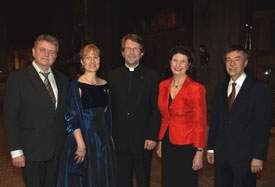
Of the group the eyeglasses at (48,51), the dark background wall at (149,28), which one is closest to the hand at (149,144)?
the eyeglasses at (48,51)

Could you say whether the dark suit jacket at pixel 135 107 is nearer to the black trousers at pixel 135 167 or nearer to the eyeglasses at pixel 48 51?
the black trousers at pixel 135 167

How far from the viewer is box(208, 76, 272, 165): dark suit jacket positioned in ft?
7.36

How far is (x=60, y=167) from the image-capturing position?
2.72m

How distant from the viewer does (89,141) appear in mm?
2756

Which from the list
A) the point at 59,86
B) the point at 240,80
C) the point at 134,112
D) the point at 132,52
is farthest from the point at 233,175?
the point at 59,86

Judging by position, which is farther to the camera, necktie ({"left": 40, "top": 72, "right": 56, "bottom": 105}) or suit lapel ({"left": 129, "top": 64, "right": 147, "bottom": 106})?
suit lapel ({"left": 129, "top": 64, "right": 147, "bottom": 106})

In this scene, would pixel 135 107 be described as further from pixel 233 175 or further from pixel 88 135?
pixel 233 175

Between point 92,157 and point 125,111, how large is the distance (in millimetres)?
652

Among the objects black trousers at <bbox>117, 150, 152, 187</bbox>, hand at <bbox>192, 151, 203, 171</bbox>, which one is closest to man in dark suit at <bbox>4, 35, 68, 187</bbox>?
black trousers at <bbox>117, 150, 152, 187</bbox>

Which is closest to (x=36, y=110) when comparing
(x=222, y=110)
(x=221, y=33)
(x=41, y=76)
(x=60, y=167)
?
(x=41, y=76)

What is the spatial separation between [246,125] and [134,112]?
48.4 inches

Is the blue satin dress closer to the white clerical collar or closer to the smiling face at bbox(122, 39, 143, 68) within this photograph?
the smiling face at bbox(122, 39, 143, 68)

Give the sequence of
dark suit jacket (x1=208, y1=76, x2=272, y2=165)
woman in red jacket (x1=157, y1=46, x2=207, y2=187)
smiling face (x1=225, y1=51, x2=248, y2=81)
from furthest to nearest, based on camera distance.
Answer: woman in red jacket (x1=157, y1=46, x2=207, y2=187), smiling face (x1=225, y1=51, x2=248, y2=81), dark suit jacket (x1=208, y1=76, x2=272, y2=165)

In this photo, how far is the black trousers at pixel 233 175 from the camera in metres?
2.33
